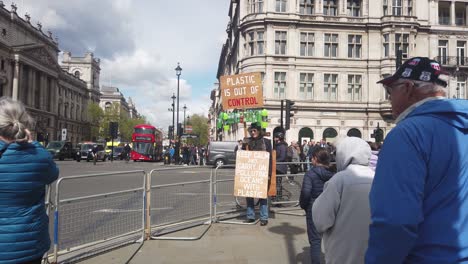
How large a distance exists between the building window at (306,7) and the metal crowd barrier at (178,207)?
36.1 metres

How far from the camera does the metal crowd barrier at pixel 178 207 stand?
22.9 ft

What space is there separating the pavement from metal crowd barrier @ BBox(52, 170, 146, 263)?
0.75 feet

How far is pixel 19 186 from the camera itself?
2.79 metres

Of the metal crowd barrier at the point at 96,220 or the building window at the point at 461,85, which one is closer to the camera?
the metal crowd barrier at the point at 96,220

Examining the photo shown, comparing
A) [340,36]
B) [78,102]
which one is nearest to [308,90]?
[340,36]

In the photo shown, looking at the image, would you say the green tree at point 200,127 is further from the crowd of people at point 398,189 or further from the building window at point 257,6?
the crowd of people at point 398,189

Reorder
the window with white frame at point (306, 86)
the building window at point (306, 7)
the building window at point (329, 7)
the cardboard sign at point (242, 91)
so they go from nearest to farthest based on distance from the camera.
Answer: the cardboard sign at point (242, 91), the window with white frame at point (306, 86), the building window at point (306, 7), the building window at point (329, 7)

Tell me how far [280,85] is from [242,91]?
102ft

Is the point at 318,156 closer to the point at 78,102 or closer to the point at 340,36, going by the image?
the point at 340,36

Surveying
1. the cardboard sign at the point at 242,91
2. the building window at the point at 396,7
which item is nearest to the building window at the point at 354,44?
the building window at the point at 396,7

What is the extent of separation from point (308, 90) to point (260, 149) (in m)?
33.4

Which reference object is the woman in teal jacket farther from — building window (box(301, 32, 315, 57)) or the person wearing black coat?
building window (box(301, 32, 315, 57))

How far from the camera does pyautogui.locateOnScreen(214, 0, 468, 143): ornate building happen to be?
3944cm

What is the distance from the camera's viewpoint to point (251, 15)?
40.0 metres
